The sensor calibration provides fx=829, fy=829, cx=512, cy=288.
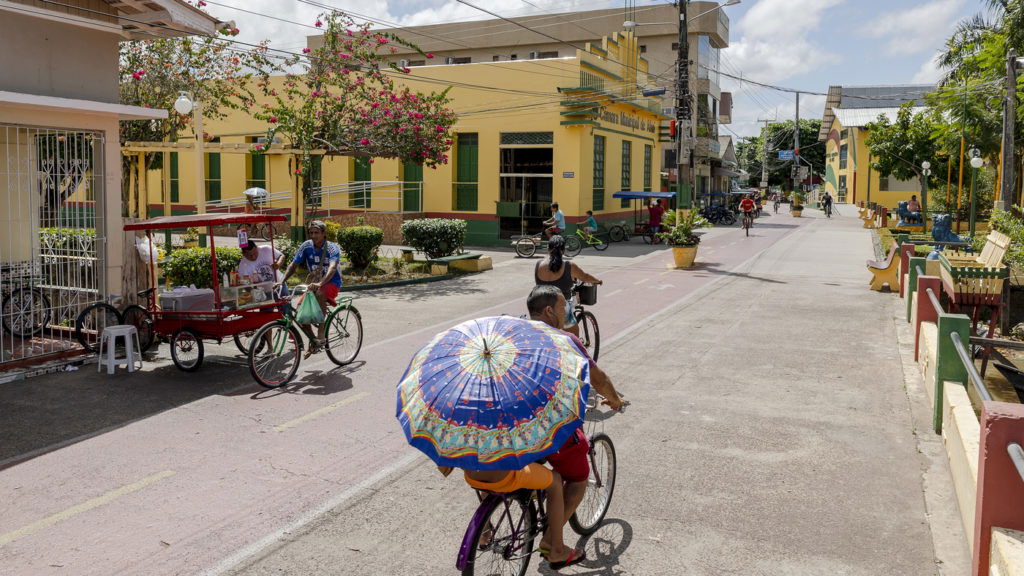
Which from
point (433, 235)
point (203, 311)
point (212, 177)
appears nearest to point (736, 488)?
point (203, 311)

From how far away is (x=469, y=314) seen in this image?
48.1 ft

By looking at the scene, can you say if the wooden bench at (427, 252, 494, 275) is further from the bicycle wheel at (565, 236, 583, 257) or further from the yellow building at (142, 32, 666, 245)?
the yellow building at (142, 32, 666, 245)

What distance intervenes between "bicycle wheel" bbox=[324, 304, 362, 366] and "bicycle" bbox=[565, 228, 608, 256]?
645 inches

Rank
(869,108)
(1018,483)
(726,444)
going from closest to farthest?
(1018,483) → (726,444) → (869,108)

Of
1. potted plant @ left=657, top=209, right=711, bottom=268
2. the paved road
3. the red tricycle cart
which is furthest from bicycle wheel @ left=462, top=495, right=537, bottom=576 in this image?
potted plant @ left=657, top=209, right=711, bottom=268

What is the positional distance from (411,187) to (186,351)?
21816 mm

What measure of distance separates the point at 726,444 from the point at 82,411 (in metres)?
6.27

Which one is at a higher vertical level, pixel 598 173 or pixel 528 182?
pixel 598 173

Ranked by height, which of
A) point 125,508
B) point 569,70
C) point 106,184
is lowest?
point 125,508

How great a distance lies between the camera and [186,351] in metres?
9.93

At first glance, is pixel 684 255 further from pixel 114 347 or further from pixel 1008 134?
pixel 114 347

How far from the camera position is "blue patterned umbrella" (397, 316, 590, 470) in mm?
3748

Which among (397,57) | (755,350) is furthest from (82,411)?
(397,57)

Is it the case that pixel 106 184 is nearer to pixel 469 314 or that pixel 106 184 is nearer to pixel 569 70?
pixel 469 314
